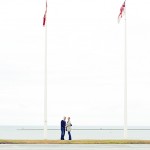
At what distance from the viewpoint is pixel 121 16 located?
4134cm

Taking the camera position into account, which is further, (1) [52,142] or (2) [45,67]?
(2) [45,67]

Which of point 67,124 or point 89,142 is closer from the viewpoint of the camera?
point 89,142

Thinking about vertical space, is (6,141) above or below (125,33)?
below

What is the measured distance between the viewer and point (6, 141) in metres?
38.7
